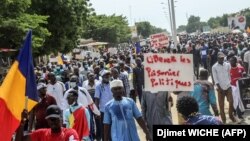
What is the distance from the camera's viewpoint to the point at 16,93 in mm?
5695

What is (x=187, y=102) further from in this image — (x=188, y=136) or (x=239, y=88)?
(x=239, y=88)

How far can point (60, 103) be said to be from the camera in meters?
11.1

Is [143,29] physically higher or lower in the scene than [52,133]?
lower

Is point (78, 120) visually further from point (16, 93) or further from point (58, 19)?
point (58, 19)

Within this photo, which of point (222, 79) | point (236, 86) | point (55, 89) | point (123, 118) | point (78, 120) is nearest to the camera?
point (123, 118)

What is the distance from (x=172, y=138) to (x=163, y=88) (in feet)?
12.0

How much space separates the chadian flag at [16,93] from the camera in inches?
215

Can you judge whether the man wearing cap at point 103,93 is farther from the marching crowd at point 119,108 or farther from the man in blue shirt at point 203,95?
the man in blue shirt at point 203,95

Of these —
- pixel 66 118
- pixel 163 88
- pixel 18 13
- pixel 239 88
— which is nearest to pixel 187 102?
pixel 163 88

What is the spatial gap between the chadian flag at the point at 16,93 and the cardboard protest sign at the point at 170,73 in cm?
229

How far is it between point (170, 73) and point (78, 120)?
1431 millimetres

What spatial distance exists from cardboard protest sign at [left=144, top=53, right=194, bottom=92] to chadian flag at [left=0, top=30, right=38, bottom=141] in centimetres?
229

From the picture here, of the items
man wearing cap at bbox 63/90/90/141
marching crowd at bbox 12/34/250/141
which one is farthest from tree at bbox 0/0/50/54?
man wearing cap at bbox 63/90/90/141

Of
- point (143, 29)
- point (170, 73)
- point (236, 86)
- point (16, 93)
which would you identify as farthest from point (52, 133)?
point (143, 29)
